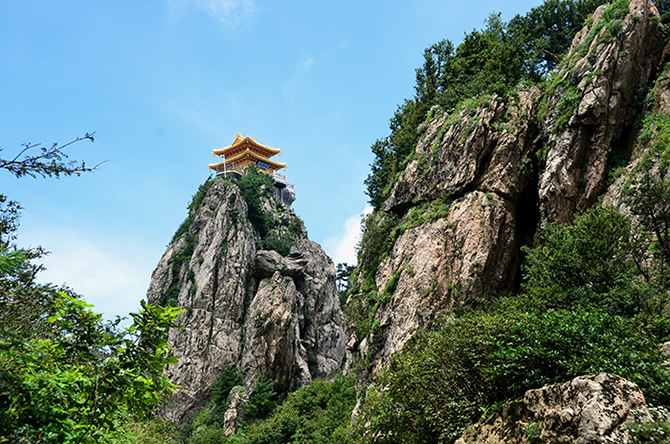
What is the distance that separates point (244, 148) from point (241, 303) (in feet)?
88.2

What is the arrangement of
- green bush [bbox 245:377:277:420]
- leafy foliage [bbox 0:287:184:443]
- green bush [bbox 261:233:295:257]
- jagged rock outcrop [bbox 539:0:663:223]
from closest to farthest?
leafy foliage [bbox 0:287:184:443] < jagged rock outcrop [bbox 539:0:663:223] < green bush [bbox 245:377:277:420] < green bush [bbox 261:233:295:257]

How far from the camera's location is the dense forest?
3.54m

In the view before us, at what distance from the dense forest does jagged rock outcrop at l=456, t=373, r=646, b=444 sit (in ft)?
1.32

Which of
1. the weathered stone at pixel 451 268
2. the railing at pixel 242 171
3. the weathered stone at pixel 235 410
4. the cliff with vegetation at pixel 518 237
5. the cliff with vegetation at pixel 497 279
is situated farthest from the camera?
the railing at pixel 242 171

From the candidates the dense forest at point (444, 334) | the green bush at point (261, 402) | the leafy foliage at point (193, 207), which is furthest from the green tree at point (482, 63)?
the leafy foliage at point (193, 207)

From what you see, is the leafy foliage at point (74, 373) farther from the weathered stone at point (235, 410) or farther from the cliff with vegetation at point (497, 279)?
the weathered stone at point (235, 410)

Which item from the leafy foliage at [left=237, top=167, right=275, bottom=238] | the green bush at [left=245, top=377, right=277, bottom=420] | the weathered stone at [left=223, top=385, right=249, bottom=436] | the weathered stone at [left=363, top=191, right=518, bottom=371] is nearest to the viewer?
the weathered stone at [left=363, top=191, right=518, bottom=371]

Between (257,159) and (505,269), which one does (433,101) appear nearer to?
(505,269)

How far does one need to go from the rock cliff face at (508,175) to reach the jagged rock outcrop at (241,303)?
14.9 metres

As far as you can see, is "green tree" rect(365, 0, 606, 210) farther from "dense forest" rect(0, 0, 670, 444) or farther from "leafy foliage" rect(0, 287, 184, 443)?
"leafy foliage" rect(0, 287, 184, 443)

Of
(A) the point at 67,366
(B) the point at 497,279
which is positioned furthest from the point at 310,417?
(A) the point at 67,366

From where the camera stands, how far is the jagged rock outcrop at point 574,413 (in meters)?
6.35

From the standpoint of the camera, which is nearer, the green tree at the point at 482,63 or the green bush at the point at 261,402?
the green tree at the point at 482,63

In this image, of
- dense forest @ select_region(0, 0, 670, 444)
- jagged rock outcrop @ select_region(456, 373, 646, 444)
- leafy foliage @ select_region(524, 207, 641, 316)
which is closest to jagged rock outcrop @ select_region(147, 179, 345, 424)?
dense forest @ select_region(0, 0, 670, 444)
